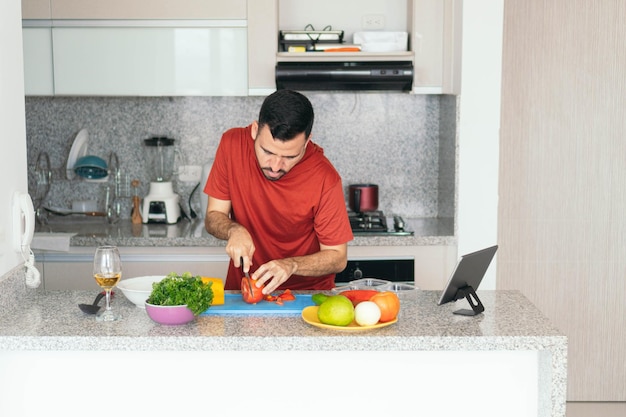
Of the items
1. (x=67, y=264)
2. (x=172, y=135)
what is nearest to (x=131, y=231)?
(x=67, y=264)

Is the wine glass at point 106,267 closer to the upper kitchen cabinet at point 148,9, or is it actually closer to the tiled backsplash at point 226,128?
the upper kitchen cabinet at point 148,9

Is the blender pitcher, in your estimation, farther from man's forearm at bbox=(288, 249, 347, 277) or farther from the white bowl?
the white bowl

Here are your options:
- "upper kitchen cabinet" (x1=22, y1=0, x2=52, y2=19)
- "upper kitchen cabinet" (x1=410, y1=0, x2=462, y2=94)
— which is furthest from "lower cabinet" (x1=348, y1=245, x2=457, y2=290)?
"upper kitchen cabinet" (x1=22, y1=0, x2=52, y2=19)

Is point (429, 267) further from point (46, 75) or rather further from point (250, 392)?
point (46, 75)

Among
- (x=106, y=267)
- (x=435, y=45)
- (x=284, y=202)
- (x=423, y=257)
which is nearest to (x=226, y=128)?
(x=435, y=45)

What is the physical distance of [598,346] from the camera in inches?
163

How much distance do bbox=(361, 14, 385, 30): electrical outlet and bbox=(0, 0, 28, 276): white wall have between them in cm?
202

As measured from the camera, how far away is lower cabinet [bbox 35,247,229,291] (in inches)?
149

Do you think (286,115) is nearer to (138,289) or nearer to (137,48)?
(138,289)

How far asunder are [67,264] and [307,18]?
1727 millimetres

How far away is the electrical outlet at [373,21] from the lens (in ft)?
13.5

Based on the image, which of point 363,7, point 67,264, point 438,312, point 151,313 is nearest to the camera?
point 151,313

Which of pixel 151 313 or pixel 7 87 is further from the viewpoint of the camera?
pixel 7 87

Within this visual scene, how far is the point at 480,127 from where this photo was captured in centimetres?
383
